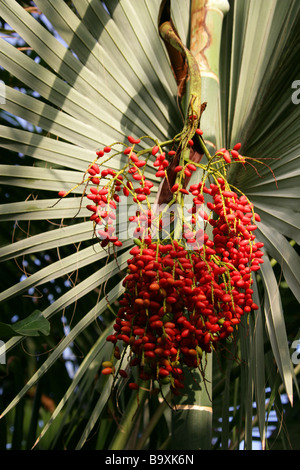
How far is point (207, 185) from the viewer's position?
122 cm

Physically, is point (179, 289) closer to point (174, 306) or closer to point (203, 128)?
point (174, 306)

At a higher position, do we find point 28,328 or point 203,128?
point 203,128

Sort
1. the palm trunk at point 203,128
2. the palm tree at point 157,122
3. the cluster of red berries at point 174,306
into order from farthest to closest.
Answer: the palm tree at point 157,122, the palm trunk at point 203,128, the cluster of red berries at point 174,306

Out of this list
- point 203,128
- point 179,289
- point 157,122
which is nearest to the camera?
point 179,289

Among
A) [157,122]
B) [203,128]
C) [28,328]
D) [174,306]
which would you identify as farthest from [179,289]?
[157,122]

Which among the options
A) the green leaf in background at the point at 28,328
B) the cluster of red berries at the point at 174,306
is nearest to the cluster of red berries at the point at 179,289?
the cluster of red berries at the point at 174,306

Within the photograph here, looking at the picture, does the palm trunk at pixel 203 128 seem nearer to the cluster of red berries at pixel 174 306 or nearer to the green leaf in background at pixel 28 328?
the cluster of red berries at pixel 174 306

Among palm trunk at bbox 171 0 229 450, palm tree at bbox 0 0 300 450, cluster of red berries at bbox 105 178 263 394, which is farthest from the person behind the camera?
palm tree at bbox 0 0 300 450

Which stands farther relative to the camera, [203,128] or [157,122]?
[157,122]

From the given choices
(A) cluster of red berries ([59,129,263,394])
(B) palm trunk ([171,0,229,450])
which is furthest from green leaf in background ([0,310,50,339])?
(B) palm trunk ([171,0,229,450])

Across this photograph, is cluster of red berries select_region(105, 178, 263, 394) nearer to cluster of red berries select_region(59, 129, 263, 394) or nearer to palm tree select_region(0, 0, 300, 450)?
cluster of red berries select_region(59, 129, 263, 394)
